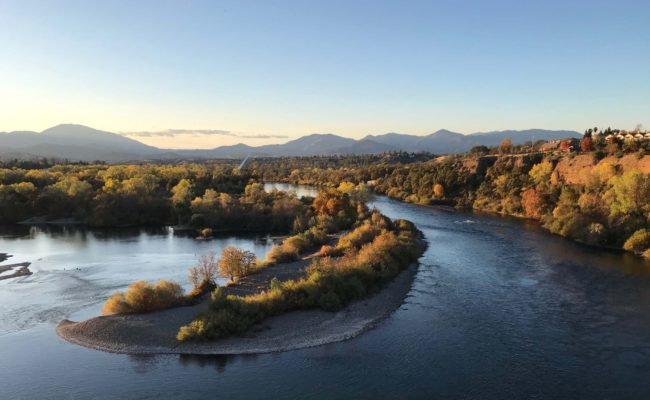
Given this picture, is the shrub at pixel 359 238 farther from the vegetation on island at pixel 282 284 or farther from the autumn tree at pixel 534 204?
the autumn tree at pixel 534 204

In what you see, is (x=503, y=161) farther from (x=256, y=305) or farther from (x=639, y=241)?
(x=256, y=305)

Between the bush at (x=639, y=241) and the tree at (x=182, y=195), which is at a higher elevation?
the tree at (x=182, y=195)

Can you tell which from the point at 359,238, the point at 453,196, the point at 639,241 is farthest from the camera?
the point at 453,196

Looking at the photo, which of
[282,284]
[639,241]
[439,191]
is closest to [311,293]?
[282,284]

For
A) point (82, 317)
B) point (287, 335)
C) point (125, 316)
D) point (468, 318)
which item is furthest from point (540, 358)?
A: point (82, 317)

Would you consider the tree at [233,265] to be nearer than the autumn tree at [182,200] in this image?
Yes

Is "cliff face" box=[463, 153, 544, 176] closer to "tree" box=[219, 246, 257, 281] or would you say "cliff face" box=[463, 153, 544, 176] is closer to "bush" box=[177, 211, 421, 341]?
"bush" box=[177, 211, 421, 341]

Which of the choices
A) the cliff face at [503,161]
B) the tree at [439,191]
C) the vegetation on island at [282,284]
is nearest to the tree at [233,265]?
the vegetation on island at [282,284]
